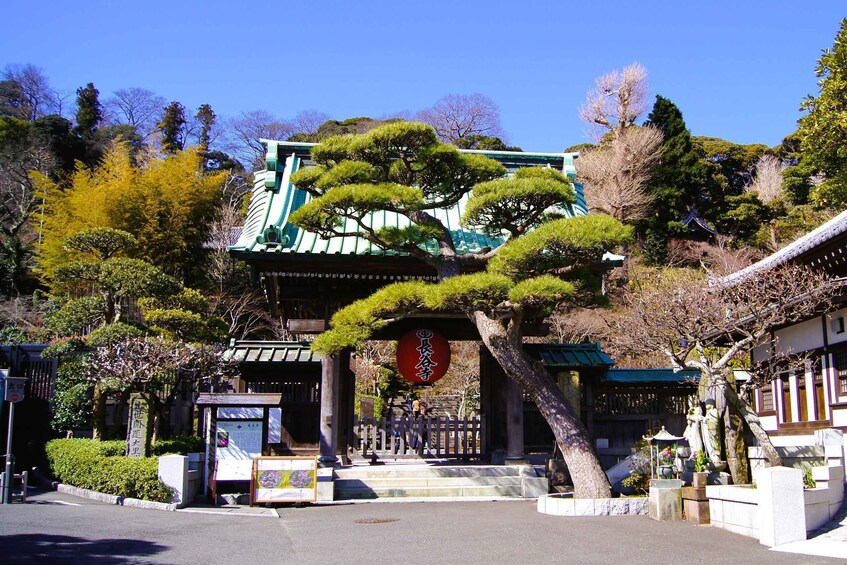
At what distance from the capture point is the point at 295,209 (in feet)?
50.1

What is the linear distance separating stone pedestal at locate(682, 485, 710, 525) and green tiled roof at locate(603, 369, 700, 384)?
250 inches

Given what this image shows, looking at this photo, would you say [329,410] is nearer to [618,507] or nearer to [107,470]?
[107,470]

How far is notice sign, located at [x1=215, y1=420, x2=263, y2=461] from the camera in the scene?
12.4 metres

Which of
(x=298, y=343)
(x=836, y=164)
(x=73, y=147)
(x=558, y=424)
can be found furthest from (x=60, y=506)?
(x=73, y=147)

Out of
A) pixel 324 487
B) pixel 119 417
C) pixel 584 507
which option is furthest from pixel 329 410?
pixel 119 417

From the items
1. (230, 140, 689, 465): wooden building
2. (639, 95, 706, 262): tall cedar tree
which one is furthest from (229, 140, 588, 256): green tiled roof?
(639, 95, 706, 262): tall cedar tree

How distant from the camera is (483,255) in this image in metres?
12.7

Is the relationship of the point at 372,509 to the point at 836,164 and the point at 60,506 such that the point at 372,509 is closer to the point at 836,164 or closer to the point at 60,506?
the point at 60,506

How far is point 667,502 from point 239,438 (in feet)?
23.5

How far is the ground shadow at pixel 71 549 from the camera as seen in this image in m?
6.94

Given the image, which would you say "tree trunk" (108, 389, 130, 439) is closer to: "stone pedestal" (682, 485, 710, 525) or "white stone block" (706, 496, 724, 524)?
Result: "stone pedestal" (682, 485, 710, 525)

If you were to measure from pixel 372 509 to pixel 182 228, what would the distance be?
22.5 meters

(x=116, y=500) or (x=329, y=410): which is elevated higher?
(x=329, y=410)

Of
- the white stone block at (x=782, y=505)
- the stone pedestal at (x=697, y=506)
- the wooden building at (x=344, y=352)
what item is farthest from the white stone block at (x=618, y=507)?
the wooden building at (x=344, y=352)
